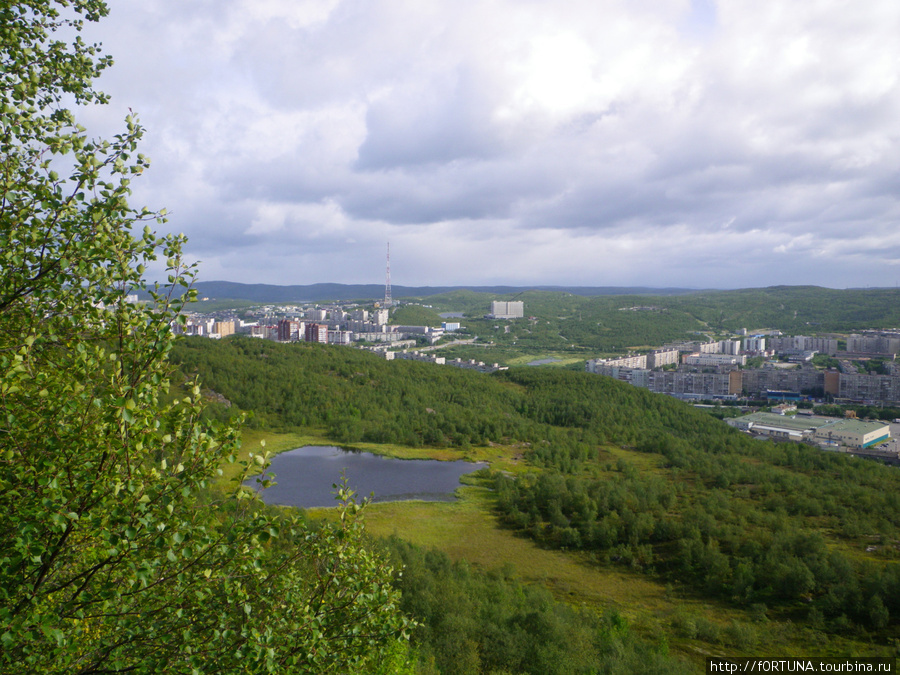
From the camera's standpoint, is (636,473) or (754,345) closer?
(636,473)

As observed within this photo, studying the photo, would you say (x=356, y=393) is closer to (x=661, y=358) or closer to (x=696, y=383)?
(x=696, y=383)

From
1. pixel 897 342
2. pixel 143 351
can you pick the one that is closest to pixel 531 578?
pixel 143 351

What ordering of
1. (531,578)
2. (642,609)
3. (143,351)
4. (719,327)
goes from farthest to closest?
1. (719,327)
2. (531,578)
3. (642,609)
4. (143,351)

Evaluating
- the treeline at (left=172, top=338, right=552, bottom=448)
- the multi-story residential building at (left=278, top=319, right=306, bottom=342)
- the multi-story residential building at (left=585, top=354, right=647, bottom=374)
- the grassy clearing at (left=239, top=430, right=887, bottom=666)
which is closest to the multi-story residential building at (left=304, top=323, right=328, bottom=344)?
the multi-story residential building at (left=278, top=319, right=306, bottom=342)

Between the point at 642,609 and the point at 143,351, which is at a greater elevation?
the point at 143,351

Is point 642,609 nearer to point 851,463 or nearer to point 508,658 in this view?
point 508,658

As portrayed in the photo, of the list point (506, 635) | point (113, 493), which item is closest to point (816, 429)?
point (506, 635)
